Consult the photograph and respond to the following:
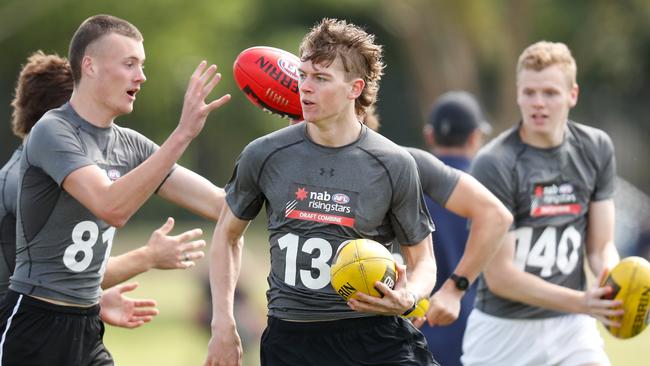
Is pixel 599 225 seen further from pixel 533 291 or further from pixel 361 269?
pixel 361 269

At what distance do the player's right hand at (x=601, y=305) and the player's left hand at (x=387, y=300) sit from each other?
6.06 feet

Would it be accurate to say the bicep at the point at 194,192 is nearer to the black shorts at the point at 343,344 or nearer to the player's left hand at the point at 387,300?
the black shorts at the point at 343,344

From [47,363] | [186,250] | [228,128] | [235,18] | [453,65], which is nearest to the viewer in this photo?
[47,363]

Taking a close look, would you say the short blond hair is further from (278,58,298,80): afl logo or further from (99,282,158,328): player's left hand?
(99,282,158,328): player's left hand

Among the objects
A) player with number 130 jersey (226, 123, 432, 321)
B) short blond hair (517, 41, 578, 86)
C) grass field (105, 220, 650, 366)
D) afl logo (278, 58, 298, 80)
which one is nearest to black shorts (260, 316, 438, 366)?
player with number 130 jersey (226, 123, 432, 321)

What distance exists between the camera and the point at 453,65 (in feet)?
100

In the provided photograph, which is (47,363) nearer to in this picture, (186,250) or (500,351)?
(186,250)

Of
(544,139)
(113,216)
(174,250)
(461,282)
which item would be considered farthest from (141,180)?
(544,139)

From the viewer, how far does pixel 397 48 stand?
45.3 m

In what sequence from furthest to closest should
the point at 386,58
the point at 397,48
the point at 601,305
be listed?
the point at 397,48, the point at 386,58, the point at 601,305

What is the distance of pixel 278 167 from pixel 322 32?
2.17ft

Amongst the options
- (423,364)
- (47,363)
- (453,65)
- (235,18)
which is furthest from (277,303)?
(235,18)

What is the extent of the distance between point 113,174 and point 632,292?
291 centimetres

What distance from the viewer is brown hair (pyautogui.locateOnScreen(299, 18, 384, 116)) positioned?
5.71 m
